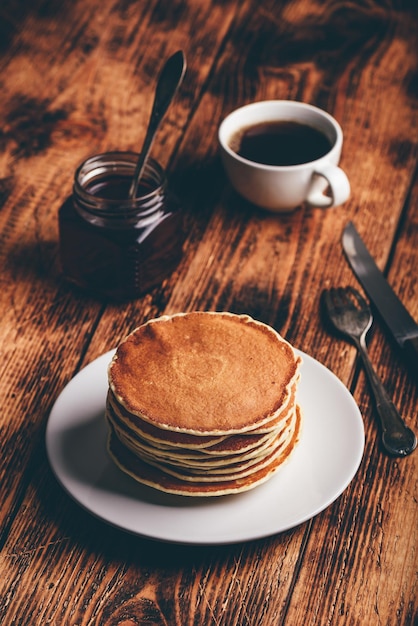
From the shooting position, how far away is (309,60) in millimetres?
2004

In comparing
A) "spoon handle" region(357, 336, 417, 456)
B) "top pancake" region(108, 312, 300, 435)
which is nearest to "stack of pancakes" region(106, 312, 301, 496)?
"top pancake" region(108, 312, 300, 435)

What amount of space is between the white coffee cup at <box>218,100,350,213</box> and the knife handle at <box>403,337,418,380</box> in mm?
336

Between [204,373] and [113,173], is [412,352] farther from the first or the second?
[113,173]

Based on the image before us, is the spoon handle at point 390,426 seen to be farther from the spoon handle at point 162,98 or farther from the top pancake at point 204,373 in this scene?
the spoon handle at point 162,98

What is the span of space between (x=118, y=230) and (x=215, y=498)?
514 millimetres

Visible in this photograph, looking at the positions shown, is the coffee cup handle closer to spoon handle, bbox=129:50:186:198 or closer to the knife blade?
the knife blade

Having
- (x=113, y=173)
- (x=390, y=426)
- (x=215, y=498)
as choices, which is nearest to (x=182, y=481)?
(x=215, y=498)

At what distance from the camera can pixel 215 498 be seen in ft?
3.35

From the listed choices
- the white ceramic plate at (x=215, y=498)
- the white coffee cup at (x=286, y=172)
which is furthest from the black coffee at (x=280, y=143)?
the white ceramic plate at (x=215, y=498)

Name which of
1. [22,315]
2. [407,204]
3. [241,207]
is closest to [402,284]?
[407,204]

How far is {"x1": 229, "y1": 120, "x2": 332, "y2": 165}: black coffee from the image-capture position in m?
1.55

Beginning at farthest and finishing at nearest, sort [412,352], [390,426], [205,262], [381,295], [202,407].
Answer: [205,262], [381,295], [412,352], [390,426], [202,407]

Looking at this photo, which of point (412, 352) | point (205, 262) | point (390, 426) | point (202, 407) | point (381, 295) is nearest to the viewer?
point (202, 407)

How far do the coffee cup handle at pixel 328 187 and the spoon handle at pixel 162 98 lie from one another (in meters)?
0.31
